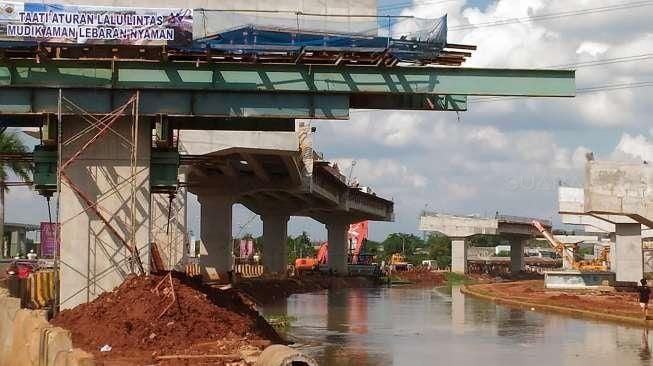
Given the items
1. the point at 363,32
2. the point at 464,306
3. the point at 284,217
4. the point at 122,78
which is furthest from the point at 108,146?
the point at 284,217

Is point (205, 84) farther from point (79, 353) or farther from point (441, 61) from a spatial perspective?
point (79, 353)

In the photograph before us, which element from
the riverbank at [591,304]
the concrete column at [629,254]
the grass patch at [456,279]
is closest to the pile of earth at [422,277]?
the grass patch at [456,279]

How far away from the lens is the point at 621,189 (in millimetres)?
52656

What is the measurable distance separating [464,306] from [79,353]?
4164 centimetres

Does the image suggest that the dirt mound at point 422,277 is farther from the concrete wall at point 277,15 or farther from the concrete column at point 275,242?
the concrete wall at point 277,15

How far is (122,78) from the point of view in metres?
24.7

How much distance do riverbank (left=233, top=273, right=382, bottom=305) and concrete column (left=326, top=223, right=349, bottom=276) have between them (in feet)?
15.6

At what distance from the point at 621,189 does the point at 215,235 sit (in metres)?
27.8

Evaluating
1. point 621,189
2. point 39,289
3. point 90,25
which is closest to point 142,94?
point 90,25

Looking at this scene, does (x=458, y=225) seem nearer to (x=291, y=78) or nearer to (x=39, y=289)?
(x=39, y=289)

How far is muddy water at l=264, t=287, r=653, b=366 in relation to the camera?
2505cm

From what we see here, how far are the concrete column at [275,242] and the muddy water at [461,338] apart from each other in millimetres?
41136

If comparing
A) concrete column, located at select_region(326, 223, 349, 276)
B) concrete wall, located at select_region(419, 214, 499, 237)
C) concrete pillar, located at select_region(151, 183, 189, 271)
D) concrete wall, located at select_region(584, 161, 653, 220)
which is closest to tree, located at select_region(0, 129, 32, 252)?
concrete pillar, located at select_region(151, 183, 189, 271)

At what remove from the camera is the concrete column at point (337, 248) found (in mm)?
105188
